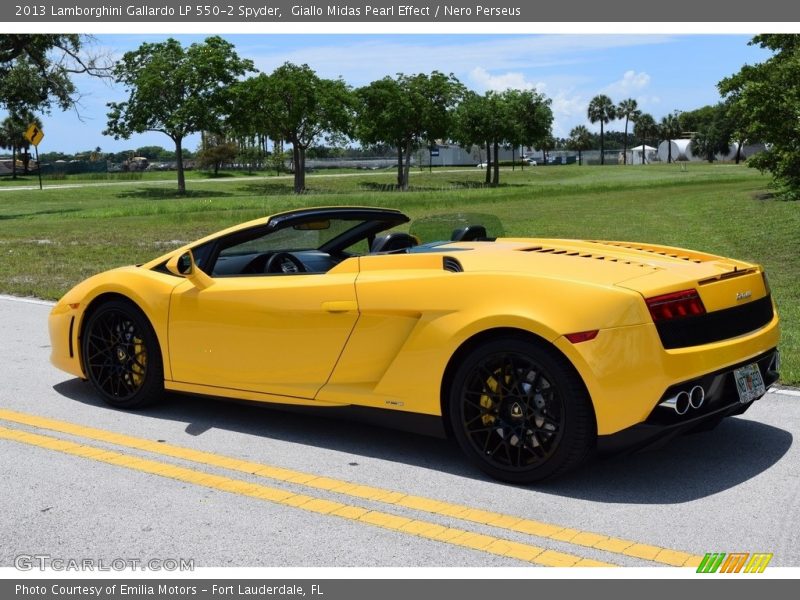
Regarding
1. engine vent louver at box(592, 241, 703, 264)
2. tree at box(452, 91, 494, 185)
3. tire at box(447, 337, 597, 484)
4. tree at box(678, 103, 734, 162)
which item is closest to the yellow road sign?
tree at box(452, 91, 494, 185)

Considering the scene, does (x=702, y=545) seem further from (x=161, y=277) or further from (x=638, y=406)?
(x=161, y=277)

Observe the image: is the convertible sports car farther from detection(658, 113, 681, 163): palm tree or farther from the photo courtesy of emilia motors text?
detection(658, 113, 681, 163): palm tree

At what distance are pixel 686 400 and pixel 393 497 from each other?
1438 millimetres

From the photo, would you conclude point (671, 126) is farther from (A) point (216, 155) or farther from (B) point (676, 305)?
(B) point (676, 305)

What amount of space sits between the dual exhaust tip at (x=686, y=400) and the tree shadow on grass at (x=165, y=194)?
50.9 m

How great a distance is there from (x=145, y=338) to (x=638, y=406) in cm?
319

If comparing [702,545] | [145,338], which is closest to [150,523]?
[145,338]

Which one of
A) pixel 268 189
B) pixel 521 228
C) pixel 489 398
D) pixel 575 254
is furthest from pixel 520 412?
pixel 268 189

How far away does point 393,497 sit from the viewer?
14.9ft

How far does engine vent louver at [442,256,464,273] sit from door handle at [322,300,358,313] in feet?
1.71

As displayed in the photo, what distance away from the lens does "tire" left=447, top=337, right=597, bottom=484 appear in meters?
4.34

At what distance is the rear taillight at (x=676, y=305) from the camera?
14.1 feet

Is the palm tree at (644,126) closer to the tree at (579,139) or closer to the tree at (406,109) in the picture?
the tree at (579,139)

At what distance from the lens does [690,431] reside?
15.0 ft
